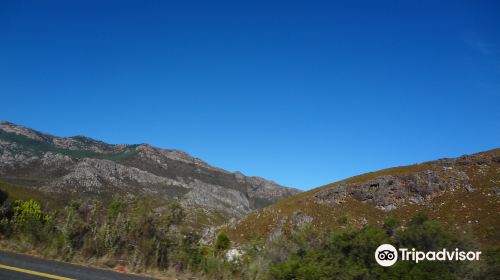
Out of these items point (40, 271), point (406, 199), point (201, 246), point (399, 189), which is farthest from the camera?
point (399, 189)

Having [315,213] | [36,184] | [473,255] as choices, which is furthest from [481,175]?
[36,184]

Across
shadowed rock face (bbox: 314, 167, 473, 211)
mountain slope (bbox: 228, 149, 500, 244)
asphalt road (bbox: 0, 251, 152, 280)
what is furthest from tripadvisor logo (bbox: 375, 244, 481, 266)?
shadowed rock face (bbox: 314, 167, 473, 211)

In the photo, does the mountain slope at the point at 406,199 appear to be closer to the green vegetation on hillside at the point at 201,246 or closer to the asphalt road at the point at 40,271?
the green vegetation on hillside at the point at 201,246

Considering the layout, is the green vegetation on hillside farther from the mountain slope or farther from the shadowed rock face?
the shadowed rock face

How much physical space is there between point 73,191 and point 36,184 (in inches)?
855

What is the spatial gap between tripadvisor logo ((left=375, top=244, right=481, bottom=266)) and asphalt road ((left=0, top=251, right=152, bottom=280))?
16.5 ft

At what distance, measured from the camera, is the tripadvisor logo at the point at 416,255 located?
27.8 ft

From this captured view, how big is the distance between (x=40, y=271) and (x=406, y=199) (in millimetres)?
67810

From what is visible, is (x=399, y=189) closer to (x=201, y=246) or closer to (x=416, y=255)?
(x=201, y=246)

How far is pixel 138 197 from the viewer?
13289 mm

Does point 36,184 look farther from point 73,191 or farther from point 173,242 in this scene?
point 173,242

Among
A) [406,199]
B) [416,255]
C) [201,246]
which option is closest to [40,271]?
[201,246]

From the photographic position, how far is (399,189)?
69.4 m

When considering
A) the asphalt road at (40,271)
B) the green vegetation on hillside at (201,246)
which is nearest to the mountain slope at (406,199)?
the green vegetation on hillside at (201,246)
